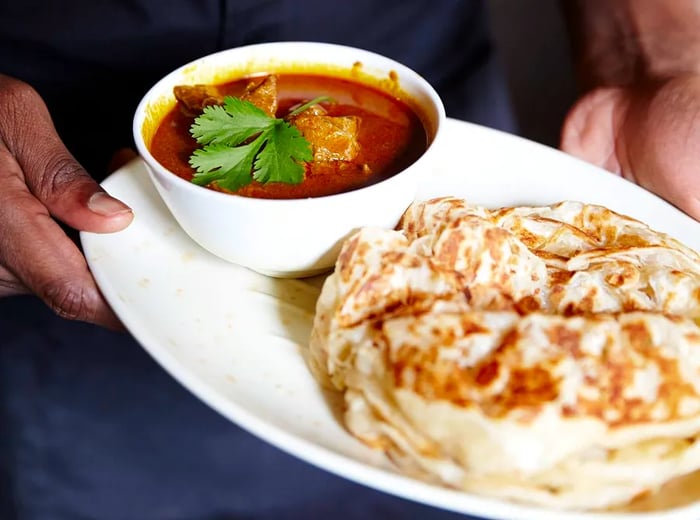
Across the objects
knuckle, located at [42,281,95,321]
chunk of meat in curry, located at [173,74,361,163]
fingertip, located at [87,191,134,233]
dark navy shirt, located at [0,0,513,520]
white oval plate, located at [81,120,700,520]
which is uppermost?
chunk of meat in curry, located at [173,74,361,163]

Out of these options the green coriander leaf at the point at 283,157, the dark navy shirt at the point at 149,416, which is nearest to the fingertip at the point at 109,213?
the green coriander leaf at the point at 283,157

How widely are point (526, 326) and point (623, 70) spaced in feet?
6.02

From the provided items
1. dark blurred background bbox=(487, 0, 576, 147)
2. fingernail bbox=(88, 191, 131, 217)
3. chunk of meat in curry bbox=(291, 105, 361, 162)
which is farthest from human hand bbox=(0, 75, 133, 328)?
dark blurred background bbox=(487, 0, 576, 147)

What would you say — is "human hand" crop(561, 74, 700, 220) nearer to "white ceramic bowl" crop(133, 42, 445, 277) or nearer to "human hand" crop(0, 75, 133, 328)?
"white ceramic bowl" crop(133, 42, 445, 277)

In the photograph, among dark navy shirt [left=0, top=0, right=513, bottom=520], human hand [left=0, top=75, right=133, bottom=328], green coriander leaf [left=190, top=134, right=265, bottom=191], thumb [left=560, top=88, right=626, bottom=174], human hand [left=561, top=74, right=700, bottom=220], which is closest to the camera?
green coriander leaf [left=190, top=134, right=265, bottom=191]

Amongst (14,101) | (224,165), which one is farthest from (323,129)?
(14,101)

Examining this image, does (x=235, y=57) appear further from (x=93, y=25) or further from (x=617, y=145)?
(x=617, y=145)

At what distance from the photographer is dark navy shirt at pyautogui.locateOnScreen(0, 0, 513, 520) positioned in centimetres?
287

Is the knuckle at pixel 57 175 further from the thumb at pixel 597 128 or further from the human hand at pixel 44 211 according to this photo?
the thumb at pixel 597 128

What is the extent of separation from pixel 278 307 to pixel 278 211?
26 cm

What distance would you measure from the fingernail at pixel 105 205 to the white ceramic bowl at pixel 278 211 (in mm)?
105

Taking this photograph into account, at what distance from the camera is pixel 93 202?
180 centimetres

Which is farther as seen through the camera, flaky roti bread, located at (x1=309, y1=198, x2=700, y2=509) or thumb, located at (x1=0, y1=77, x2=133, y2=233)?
thumb, located at (x1=0, y1=77, x2=133, y2=233)

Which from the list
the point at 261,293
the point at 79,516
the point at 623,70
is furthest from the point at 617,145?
the point at 79,516
